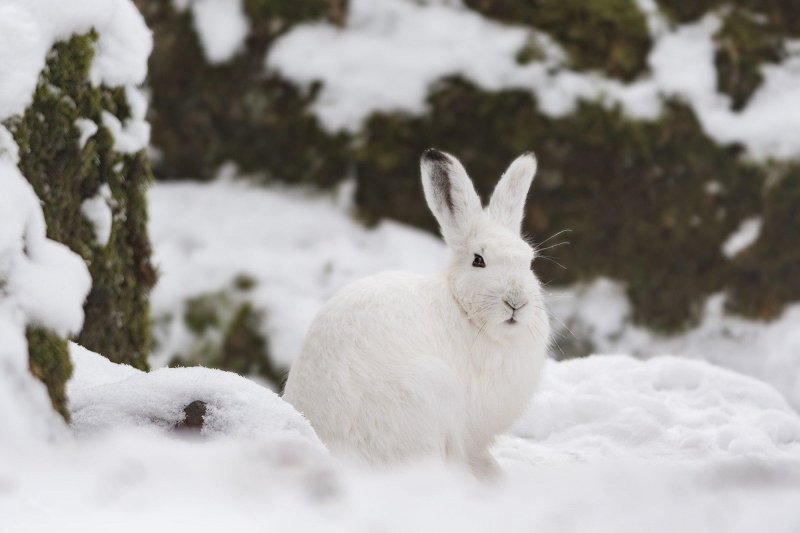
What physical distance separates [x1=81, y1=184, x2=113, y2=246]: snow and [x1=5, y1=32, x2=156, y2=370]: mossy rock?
0.08 ft

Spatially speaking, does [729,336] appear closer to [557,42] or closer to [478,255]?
[557,42]

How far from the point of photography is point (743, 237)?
7.20 meters

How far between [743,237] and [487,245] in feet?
13.4

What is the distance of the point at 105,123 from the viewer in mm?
3863

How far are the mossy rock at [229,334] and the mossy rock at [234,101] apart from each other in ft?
3.55

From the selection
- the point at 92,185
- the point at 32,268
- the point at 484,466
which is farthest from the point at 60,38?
the point at 484,466

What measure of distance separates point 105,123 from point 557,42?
4339mm

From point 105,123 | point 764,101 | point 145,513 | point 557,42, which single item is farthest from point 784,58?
point 145,513

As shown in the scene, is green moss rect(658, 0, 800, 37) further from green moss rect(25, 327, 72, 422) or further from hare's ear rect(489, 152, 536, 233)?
green moss rect(25, 327, 72, 422)

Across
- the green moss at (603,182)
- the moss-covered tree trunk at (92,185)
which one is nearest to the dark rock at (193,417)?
the moss-covered tree trunk at (92,185)

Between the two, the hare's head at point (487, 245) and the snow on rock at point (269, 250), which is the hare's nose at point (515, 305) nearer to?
the hare's head at point (487, 245)

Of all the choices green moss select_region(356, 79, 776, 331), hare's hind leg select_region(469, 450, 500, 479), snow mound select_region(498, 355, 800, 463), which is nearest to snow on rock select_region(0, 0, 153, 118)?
hare's hind leg select_region(469, 450, 500, 479)

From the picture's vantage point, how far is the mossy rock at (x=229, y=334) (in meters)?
6.76

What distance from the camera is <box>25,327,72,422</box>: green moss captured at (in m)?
2.39
